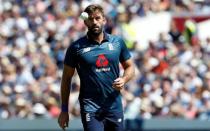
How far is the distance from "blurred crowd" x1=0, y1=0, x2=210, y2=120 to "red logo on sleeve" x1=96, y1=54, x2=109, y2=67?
5.34 metres

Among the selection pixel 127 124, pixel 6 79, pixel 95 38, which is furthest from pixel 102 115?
pixel 6 79

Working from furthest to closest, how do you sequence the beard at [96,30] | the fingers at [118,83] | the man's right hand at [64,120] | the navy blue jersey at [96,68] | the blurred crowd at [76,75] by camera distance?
1. the blurred crowd at [76,75]
2. the man's right hand at [64,120]
3. the navy blue jersey at [96,68]
4. the beard at [96,30]
5. the fingers at [118,83]

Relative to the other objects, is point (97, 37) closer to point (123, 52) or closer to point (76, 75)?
point (123, 52)

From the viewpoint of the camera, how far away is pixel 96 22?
29.9ft

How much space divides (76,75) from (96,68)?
21.9 ft

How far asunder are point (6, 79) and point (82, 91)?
7.11 m

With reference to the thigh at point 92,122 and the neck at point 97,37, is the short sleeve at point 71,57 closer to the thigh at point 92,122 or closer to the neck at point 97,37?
the neck at point 97,37

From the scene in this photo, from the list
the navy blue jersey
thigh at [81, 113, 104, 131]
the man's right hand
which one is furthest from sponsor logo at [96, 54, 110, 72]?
the man's right hand

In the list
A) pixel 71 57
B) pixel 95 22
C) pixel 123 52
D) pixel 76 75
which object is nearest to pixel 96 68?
pixel 71 57

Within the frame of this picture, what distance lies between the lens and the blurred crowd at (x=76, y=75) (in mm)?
15125

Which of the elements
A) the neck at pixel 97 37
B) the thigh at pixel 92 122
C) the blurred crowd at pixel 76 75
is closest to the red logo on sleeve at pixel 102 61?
the neck at pixel 97 37

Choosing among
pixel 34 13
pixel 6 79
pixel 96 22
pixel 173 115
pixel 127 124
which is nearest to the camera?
pixel 96 22

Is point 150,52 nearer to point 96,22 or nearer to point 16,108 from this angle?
point 16,108

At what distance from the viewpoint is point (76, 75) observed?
15.9 meters
